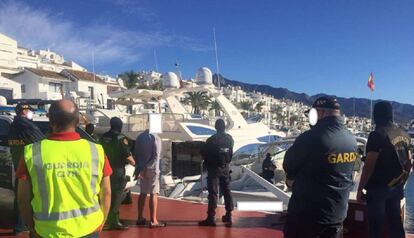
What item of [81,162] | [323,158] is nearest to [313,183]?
[323,158]

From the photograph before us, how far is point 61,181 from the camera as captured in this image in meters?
2.53

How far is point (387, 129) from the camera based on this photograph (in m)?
4.52

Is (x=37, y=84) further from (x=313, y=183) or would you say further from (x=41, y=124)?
(x=313, y=183)

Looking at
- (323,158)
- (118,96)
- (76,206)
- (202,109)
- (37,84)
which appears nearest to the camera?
(76,206)

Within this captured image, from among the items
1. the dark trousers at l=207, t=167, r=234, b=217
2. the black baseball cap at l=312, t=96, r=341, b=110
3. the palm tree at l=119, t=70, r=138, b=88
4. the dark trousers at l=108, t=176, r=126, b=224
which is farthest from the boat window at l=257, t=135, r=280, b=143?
the palm tree at l=119, t=70, r=138, b=88

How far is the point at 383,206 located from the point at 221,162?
8.89ft

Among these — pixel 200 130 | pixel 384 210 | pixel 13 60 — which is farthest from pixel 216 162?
pixel 13 60

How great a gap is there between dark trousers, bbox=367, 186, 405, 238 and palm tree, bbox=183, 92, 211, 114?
2544 inches

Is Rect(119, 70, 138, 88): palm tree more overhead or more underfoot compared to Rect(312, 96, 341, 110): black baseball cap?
more overhead

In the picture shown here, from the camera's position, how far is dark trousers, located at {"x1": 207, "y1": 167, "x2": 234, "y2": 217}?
259 inches

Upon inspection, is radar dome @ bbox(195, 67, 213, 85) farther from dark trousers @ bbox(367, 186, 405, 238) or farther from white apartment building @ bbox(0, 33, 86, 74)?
white apartment building @ bbox(0, 33, 86, 74)

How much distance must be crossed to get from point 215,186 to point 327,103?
344 cm

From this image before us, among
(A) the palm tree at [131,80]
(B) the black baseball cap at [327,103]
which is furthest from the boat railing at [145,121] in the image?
(A) the palm tree at [131,80]

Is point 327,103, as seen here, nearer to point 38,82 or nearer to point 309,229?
point 309,229
